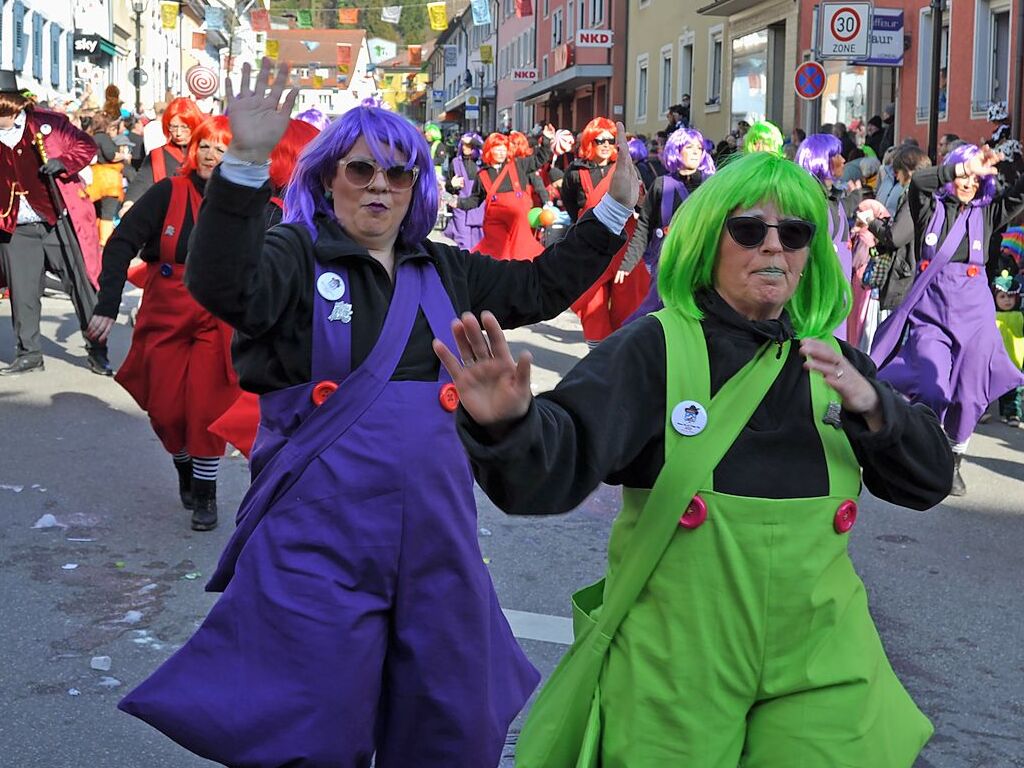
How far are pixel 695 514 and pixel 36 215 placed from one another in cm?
980

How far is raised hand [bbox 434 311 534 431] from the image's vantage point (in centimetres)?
218

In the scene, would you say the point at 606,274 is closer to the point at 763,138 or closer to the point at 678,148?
the point at 678,148

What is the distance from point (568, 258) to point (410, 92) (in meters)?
126

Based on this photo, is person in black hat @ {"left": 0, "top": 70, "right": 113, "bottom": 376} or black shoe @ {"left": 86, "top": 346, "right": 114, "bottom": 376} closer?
person in black hat @ {"left": 0, "top": 70, "right": 113, "bottom": 376}

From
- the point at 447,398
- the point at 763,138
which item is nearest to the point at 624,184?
the point at 447,398

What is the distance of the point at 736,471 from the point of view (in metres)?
2.65

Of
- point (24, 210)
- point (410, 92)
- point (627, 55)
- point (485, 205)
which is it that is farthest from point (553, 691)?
point (410, 92)

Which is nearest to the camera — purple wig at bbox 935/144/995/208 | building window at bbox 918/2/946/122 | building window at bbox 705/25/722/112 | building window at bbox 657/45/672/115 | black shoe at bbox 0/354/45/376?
purple wig at bbox 935/144/995/208

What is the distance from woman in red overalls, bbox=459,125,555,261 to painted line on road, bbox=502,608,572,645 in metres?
10.0

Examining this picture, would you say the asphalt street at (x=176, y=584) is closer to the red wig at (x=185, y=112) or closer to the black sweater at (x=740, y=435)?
the red wig at (x=185, y=112)

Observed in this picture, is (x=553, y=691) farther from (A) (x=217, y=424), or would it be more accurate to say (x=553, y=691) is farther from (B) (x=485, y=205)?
(B) (x=485, y=205)

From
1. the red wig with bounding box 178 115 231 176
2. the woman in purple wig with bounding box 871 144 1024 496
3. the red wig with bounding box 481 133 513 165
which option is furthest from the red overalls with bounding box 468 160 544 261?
the red wig with bounding box 178 115 231 176

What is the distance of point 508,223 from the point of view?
52.7 feet

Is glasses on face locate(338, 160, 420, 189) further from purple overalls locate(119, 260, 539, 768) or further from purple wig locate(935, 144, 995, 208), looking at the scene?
purple wig locate(935, 144, 995, 208)
